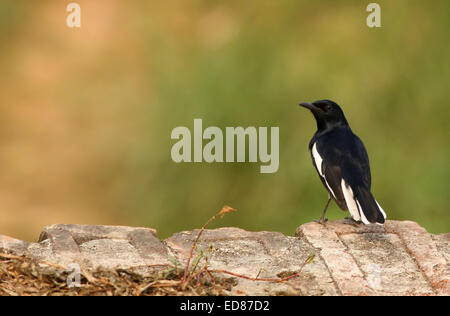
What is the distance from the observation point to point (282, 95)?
273 inches

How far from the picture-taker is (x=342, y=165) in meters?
4.94

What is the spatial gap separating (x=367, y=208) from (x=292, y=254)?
55 cm

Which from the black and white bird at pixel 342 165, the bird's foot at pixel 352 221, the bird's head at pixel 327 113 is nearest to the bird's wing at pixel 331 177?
the black and white bird at pixel 342 165

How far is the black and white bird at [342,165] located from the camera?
4652 mm

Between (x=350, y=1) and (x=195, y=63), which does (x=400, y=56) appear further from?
(x=195, y=63)

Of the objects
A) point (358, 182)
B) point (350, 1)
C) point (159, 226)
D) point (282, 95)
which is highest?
point (350, 1)

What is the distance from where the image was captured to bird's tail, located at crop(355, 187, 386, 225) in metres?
4.53

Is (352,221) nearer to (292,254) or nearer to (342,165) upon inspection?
(342,165)

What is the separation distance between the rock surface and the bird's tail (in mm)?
128

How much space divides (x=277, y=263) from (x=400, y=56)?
3.39m

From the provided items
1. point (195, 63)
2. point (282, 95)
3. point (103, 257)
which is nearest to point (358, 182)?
point (103, 257)

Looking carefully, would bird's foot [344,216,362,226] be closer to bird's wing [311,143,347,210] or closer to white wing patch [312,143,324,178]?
bird's wing [311,143,347,210]

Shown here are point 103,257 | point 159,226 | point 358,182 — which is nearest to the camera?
point 103,257
